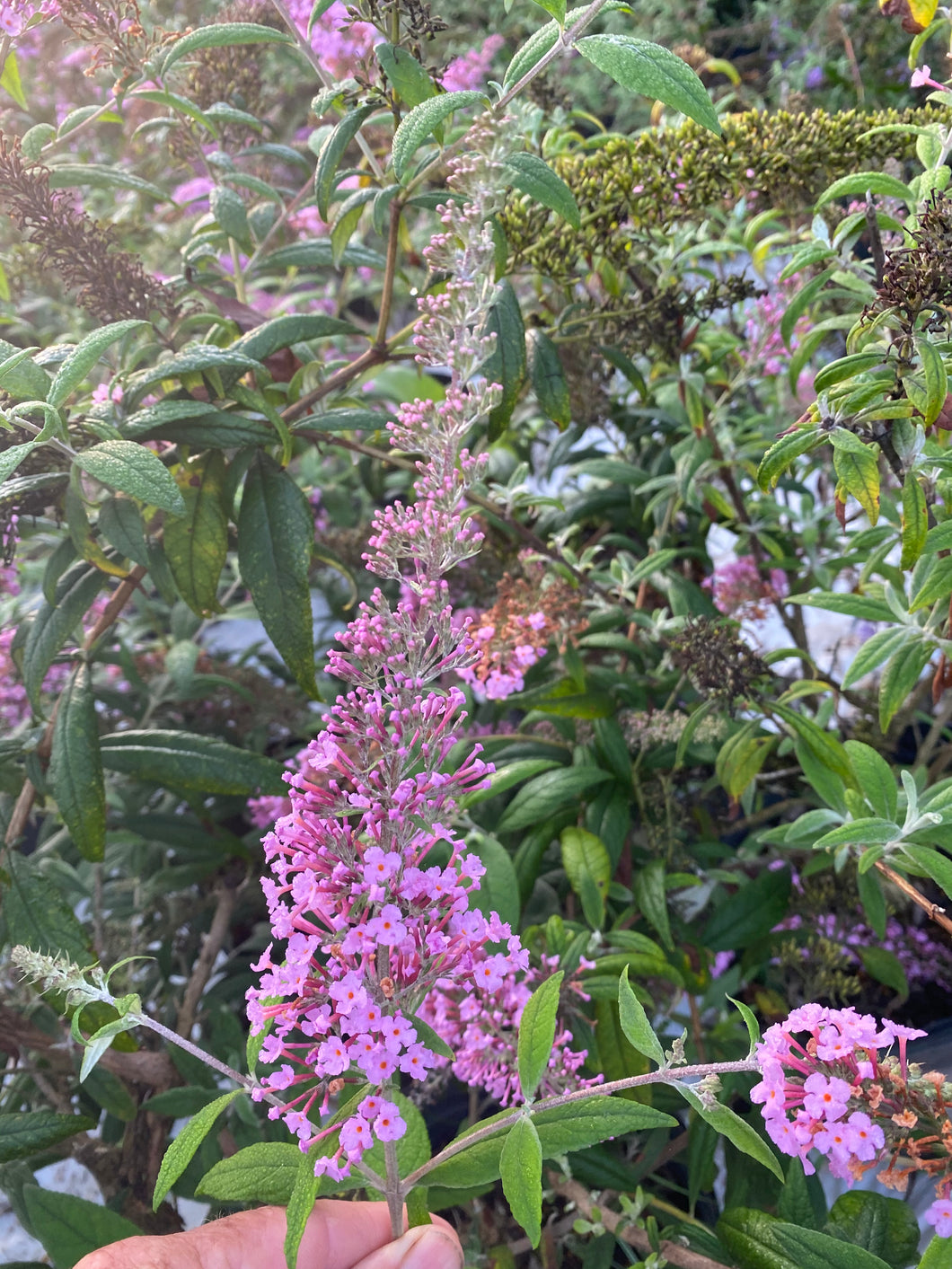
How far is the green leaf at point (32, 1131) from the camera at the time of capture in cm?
78

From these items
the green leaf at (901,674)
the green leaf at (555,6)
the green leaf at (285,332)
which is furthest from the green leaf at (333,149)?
the green leaf at (901,674)

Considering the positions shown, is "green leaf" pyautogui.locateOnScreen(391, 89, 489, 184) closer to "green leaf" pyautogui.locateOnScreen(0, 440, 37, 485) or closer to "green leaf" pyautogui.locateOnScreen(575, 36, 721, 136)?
"green leaf" pyautogui.locateOnScreen(575, 36, 721, 136)

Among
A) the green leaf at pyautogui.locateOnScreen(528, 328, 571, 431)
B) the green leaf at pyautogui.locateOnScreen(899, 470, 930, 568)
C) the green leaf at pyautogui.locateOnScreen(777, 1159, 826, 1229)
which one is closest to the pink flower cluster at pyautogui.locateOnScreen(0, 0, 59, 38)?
the green leaf at pyautogui.locateOnScreen(528, 328, 571, 431)

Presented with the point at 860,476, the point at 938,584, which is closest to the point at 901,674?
the point at 938,584

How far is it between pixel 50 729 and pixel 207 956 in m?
0.39

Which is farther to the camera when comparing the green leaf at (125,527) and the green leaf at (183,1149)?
the green leaf at (125,527)

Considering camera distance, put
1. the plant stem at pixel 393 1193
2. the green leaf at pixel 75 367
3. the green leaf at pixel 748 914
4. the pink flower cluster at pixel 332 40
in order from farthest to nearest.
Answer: the pink flower cluster at pixel 332 40 < the green leaf at pixel 748 914 < the green leaf at pixel 75 367 < the plant stem at pixel 393 1193

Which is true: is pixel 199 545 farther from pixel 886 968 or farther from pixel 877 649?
pixel 886 968

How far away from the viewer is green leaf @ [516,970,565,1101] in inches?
20.7

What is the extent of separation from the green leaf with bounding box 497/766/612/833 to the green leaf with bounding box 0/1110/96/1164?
1.54 ft

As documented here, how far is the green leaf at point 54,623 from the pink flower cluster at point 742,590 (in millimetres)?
739

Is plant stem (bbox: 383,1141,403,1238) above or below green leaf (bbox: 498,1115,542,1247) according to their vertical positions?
below

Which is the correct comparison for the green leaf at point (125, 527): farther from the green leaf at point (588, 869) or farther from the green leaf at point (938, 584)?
the green leaf at point (938, 584)

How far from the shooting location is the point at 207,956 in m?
1.16
